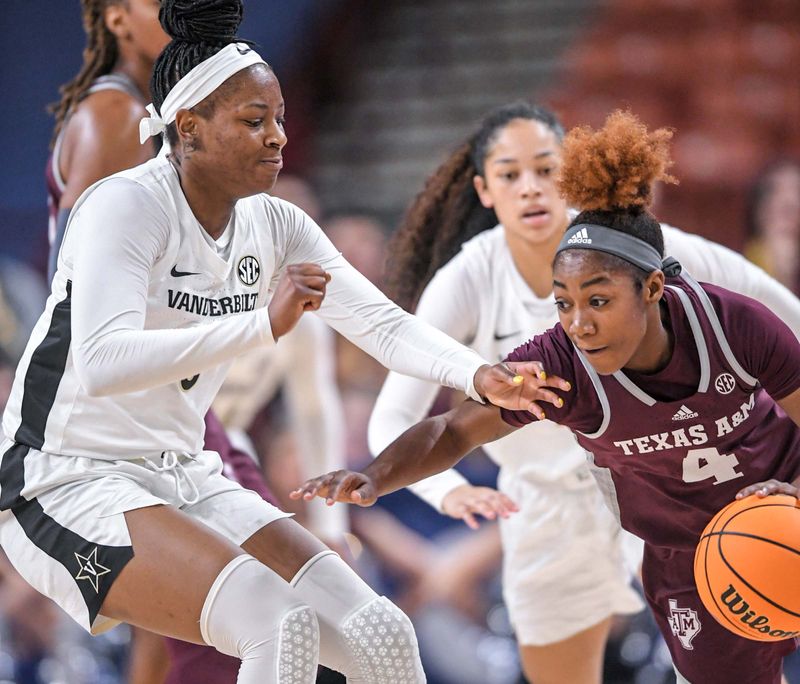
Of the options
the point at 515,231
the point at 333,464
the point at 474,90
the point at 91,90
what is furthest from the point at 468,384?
the point at 474,90

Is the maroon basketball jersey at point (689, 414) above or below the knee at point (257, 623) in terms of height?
above

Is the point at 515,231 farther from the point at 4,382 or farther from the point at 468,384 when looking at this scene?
the point at 4,382

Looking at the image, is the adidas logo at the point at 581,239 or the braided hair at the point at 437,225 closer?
the adidas logo at the point at 581,239

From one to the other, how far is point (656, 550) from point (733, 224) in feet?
13.5

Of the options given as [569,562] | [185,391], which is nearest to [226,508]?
[185,391]

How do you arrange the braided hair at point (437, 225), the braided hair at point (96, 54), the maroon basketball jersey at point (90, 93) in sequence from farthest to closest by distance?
the braided hair at point (437, 225)
the braided hair at point (96, 54)
the maroon basketball jersey at point (90, 93)

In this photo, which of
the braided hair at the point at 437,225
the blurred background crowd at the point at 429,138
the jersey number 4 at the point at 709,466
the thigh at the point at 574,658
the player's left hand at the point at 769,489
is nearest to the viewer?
the player's left hand at the point at 769,489

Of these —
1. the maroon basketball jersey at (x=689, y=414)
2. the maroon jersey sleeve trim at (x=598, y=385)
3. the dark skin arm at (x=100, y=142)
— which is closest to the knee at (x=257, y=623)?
the maroon basketball jersey at (x=689, y=414)

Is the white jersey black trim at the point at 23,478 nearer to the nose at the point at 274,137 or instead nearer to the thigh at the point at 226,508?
the thigh at the point at 226,508

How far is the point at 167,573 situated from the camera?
2.71m

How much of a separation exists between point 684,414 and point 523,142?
53.9 inches

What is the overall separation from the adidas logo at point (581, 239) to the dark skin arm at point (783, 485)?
60cm

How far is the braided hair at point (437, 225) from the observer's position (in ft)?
14.8


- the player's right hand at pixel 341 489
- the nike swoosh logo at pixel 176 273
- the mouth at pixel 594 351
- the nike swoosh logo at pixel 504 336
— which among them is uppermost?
the nike swoosh logo at pixel 176 273
